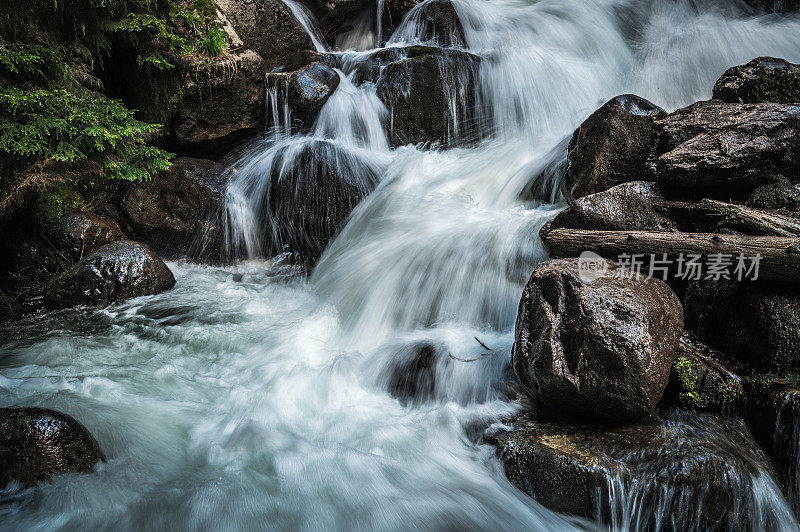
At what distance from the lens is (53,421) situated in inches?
106

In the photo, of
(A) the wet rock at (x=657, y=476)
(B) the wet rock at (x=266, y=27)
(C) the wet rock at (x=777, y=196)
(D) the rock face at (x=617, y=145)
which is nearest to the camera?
(A) the wet rock at (x=657, y=476)

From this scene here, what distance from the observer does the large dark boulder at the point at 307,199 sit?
6824 mm

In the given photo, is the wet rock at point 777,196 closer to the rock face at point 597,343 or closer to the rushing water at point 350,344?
the rock face at point 597,343

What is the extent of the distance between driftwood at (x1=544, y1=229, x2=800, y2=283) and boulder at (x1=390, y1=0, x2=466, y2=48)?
7.72m

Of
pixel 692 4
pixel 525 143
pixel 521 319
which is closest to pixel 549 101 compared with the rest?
pixel 525 143

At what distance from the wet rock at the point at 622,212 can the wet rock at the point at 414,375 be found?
157cm

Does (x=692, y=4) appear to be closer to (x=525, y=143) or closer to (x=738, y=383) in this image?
(x=525, y=143)

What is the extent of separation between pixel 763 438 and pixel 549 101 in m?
7.08

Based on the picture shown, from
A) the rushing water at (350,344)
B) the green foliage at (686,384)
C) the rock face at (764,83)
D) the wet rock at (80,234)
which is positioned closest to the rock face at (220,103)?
the rushing water at (350,344)

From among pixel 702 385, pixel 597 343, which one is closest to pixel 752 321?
pixel 702 385

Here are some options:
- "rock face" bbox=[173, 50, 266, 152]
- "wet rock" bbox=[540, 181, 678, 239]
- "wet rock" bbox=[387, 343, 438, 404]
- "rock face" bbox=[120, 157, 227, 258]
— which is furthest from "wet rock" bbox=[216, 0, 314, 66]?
"wet rock" bbox=[387, 343, 438, 404]

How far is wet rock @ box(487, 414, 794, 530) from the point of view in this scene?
252 centimetres

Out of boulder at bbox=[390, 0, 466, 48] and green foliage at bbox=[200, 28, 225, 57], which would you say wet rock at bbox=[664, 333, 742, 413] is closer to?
green foliage at bbox=[200, 28, 225, 57]

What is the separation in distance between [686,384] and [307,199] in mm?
5298
